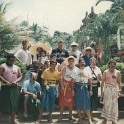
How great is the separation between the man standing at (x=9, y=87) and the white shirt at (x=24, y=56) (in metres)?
1.37

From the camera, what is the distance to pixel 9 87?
6.25 metres

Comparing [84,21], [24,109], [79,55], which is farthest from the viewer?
[84,21]

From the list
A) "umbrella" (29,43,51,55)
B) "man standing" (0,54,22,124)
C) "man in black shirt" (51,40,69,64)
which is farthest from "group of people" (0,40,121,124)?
"umbrella" (29,43,51,55)

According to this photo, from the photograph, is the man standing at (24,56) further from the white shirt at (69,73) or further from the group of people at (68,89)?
the white shirt at (69,73)

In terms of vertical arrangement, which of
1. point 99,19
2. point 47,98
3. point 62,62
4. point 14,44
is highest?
point 99,19

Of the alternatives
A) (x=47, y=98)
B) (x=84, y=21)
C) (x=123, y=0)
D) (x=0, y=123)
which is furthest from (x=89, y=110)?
(x=84, y=21)

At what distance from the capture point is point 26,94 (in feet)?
22.1

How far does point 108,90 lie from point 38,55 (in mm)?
2628

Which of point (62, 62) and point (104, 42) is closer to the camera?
point (62, 62)

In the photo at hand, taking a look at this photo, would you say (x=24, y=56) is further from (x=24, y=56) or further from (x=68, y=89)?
(x=68, y=89)

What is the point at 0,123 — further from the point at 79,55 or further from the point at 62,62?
the point at 79,55

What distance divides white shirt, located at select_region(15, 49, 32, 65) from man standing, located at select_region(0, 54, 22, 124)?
4.51 ft

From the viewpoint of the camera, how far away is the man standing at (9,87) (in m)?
6.18

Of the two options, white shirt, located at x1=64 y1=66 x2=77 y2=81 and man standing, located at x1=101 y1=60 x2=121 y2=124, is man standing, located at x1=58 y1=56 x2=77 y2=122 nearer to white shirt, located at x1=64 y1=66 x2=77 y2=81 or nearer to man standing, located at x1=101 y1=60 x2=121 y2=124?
white shirt, located at x1=64 y1=66 x2=77 y2=81
